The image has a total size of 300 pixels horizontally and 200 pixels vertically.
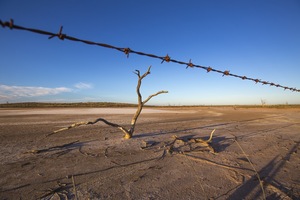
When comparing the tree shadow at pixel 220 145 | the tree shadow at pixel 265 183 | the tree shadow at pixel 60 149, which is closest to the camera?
the tree shadow at pixel 265 183

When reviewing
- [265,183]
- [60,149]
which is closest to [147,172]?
[265,183]

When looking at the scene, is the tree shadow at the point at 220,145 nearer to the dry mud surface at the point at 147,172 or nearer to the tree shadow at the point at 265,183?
the dry mud surface at the point at 147,172

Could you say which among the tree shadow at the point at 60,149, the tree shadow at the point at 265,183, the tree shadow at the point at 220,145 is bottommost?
the tree shadow at the point at 265,183

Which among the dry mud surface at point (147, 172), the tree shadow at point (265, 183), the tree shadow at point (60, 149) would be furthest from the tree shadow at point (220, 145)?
the tree shadow at point (60, 149)

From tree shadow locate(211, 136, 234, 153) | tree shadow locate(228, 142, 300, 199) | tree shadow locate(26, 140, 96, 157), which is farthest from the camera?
tree shadow locate(211, 136, 234, 153)

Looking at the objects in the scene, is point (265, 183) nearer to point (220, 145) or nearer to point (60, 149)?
point (220, 145)

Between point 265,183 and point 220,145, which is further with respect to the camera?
point 220,145

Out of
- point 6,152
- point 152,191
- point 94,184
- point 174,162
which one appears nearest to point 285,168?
point 174,162

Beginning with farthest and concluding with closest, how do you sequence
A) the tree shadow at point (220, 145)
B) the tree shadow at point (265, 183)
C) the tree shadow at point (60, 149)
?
the tree shadow at point (220, 145) < the tree shadow at point (60, 149) < the tree shadow at point (265, 183)

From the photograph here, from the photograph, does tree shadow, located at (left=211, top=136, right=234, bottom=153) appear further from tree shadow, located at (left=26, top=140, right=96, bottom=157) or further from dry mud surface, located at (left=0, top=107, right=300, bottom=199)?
tree shadow, located at (left=26, top=140, right=96, bottom=157)

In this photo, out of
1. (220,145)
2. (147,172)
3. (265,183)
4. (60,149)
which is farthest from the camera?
(220,145)

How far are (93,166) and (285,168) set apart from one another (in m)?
3.83

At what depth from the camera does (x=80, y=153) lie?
170 inches

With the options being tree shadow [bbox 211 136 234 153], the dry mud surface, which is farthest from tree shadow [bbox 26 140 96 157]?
tree shadow [bbox 211 136 234 153]
